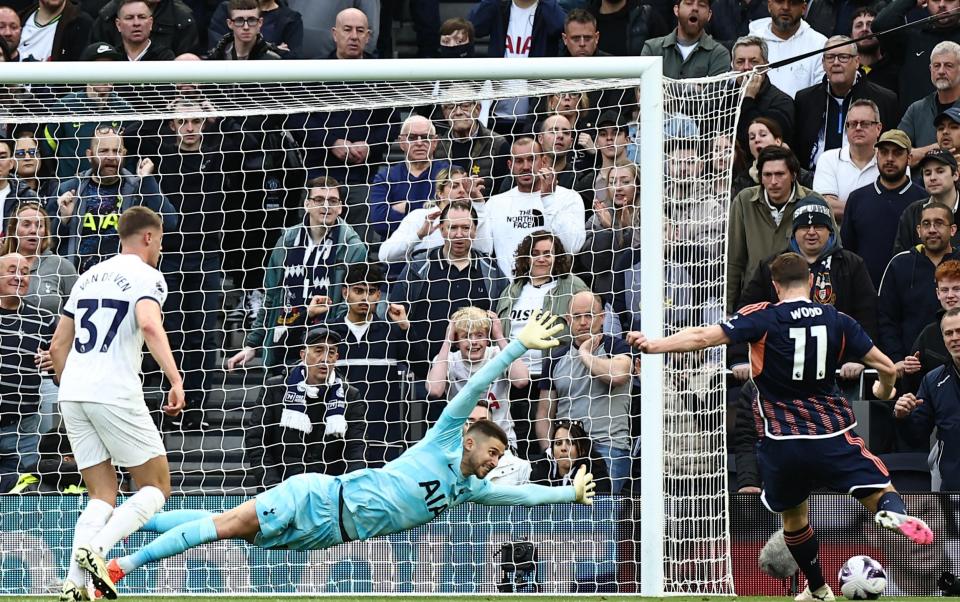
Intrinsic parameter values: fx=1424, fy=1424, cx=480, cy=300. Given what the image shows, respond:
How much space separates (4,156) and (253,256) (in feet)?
6.88

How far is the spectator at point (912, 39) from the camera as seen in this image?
1159 centimetres

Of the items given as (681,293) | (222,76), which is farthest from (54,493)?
(681,293)

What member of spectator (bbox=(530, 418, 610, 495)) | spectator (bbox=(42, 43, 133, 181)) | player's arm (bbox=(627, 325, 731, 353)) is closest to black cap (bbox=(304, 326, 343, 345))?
spectator (bbox=(530, 418, 610, 495))

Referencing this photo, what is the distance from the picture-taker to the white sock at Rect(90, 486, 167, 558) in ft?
24.6

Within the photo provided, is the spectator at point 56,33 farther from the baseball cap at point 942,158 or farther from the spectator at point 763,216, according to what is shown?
the baseball cap at point 942,158

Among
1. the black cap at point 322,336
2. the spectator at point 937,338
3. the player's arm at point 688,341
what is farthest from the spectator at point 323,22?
the player's arm at point 688,341

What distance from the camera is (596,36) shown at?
12.1 m

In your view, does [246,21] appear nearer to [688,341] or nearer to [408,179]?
[408,179]

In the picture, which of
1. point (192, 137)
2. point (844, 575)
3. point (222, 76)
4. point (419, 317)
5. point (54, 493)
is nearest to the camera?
point (844, 575)

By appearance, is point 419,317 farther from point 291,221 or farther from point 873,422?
point 873,422

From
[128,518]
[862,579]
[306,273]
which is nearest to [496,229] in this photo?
[306,273]

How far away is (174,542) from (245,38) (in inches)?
220

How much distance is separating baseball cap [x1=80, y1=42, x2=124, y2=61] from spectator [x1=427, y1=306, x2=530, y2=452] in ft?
12.4

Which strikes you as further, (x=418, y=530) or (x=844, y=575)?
(x=418, y=530)
